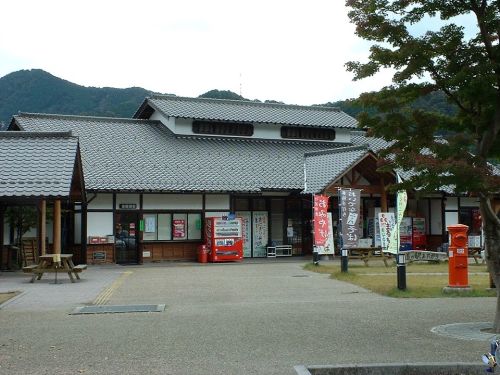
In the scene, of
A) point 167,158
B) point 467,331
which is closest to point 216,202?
point 167,158

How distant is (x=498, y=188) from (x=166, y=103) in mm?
22993

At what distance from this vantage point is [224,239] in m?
22.3

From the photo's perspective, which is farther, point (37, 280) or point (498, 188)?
point (37, 280)

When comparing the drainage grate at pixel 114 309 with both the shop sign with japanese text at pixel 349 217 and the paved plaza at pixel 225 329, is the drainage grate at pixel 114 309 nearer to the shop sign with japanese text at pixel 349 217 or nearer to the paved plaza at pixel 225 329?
the paved plaza at pixel 225 329

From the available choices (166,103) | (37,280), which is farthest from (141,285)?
(166,103)

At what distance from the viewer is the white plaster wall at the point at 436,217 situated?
26391 millimetres

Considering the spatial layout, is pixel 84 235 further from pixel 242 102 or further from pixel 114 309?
pixel 242 102

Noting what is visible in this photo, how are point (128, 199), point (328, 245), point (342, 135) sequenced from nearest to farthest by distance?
point (328, 245), point (128, 199), point (342, 135)

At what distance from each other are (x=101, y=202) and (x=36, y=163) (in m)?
4.86

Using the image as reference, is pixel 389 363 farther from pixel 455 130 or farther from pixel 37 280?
pixel 37 280

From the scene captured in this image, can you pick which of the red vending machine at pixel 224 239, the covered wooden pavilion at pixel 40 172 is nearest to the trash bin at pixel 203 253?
the red vending machine at pixel 224 239

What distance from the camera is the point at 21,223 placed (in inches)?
794

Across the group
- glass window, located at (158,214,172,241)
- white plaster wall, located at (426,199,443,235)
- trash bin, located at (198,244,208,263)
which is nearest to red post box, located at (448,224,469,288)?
trash bin, located at (198,244,208,263)

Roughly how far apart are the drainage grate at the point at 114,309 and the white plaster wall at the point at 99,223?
37.1 ft
